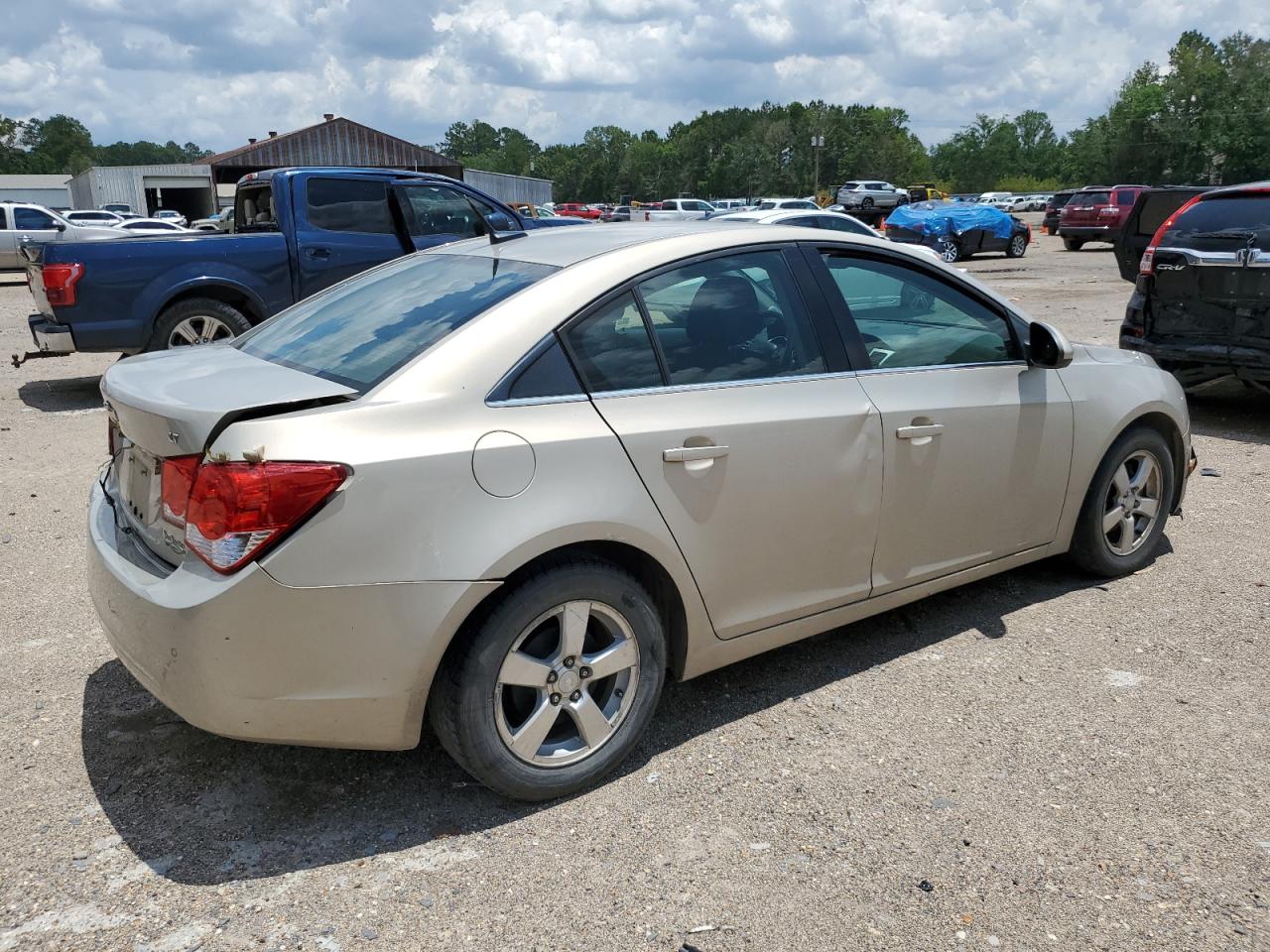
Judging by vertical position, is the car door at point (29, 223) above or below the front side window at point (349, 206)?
below

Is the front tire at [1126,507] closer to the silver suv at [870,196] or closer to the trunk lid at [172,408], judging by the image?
the trunk lid at [172,408]

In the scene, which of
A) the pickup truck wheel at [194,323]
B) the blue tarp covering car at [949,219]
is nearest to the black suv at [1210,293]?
the pickup truck wheel at [194,323]

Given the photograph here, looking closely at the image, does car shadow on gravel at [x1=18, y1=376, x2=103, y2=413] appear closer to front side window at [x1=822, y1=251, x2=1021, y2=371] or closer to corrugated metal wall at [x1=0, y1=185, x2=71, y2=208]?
front side window at [x1=822, y1=251, x2=1021, y2=371]

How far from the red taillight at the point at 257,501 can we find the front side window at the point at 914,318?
6.51ft

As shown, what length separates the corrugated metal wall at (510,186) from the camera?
195ft

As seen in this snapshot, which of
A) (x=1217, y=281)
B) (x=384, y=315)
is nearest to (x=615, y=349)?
(x=384, y=315)

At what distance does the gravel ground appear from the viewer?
256 centimetres

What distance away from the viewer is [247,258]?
924cm

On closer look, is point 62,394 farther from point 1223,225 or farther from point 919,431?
point 1223,225

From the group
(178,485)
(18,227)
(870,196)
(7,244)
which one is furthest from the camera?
(870,196)

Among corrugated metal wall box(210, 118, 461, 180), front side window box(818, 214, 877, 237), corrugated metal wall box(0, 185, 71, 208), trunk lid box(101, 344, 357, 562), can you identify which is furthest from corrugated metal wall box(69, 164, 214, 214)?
Answer: trunk lid box(101, 344, 357, 562)

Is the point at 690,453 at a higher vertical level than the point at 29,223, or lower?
higher

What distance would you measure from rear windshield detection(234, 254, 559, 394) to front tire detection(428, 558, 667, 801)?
0.77 metres

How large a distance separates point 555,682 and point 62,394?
8.76 metres
